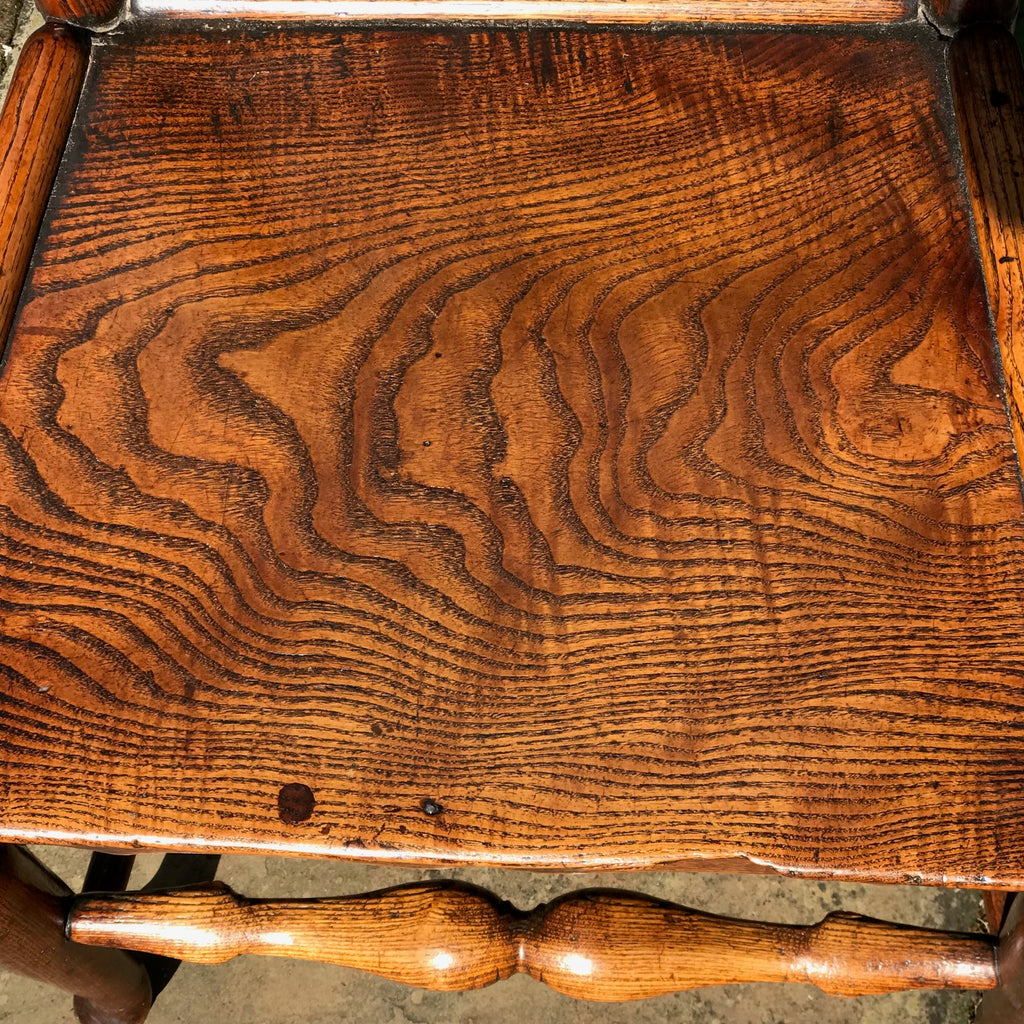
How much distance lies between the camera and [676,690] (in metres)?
0.52

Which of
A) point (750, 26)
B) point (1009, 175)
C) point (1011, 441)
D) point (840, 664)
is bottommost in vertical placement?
point (840, 664)

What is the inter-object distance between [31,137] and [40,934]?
0.58m

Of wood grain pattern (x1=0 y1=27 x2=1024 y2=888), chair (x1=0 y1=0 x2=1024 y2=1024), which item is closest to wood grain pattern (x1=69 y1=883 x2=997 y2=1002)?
chair (x1=0 y1=0 x2=1024 y2=1024)

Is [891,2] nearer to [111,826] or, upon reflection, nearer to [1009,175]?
[1009,175]

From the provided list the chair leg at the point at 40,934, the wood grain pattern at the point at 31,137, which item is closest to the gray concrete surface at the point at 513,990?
the chair leg at the point at 40,934

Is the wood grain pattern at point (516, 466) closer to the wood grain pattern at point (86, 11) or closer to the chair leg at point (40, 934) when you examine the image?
the wood grain pattern at point (86, 11)

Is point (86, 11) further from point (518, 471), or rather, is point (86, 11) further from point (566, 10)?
point (518, 471)

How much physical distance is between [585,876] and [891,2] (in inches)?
37.7

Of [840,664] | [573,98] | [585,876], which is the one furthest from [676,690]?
[585,876]

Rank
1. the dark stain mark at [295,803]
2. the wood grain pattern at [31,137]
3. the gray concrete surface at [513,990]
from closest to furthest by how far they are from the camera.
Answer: the dark stain mark at [295,803]
the wood grain pattern at [31,137]
the gray concrete surface at [513,990]

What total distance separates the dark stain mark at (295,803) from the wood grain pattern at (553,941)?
240 mm

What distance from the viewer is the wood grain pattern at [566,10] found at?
0.68 m

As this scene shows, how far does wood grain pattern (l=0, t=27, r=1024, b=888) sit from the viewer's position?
0.50 meters

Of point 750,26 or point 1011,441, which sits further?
point 750,26
